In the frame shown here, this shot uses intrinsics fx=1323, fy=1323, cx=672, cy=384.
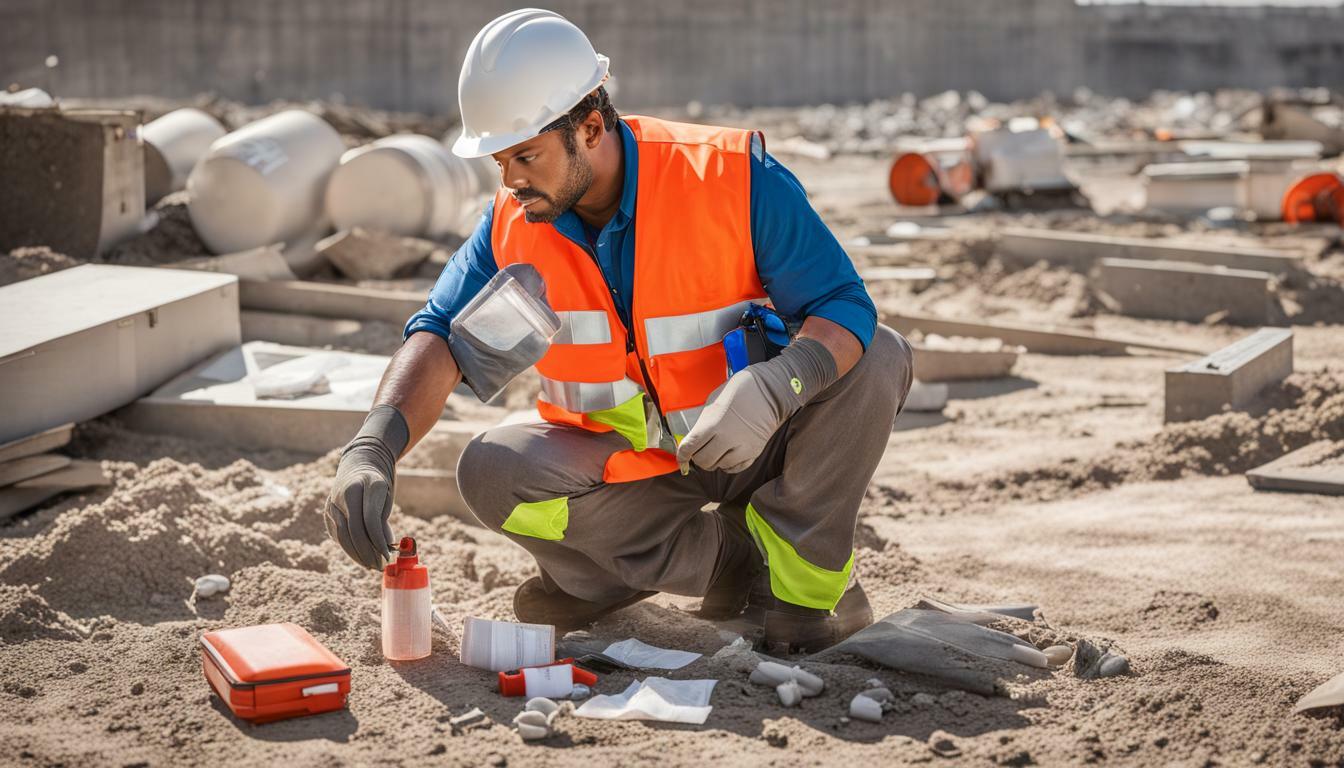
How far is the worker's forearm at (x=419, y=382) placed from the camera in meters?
2.89

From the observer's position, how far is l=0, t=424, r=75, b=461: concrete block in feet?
12.5

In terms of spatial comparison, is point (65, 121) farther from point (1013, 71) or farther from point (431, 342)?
point (1013, 71)

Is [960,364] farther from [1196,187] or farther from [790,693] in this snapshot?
[1196,187]

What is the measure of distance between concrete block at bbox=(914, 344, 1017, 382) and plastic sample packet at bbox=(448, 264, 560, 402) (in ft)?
10.5

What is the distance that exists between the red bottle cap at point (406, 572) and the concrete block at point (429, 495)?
1.24 meters

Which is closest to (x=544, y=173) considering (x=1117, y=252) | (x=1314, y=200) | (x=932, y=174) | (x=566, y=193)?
(x=566, y=193)

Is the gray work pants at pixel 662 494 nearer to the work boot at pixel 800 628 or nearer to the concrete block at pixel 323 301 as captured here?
the work boot at pixel 800 628

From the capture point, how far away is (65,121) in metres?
6.09

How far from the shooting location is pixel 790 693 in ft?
8.40

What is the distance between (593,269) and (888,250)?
619 cm

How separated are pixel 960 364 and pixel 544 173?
Answer: 339 centimetres

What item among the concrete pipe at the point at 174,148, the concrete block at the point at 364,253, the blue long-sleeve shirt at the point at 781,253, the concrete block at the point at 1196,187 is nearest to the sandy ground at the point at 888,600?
the blue long-sleeve shirt at the point at 781,253


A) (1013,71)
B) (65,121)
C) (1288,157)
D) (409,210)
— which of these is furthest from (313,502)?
(1013,71)

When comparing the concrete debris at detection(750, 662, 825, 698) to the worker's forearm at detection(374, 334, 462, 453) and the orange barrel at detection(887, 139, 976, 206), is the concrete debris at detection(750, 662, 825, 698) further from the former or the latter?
the orange barrel at detection(887, 139, 976, 206)
